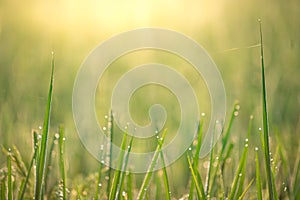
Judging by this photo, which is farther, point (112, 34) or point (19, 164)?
point (112, 34)

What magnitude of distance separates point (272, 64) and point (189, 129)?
2.02 ft

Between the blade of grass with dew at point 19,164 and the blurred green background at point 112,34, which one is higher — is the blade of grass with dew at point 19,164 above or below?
below

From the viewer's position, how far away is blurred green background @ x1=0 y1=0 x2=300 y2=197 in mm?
1674

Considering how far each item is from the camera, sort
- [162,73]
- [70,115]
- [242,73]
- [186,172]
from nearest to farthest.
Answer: [186,172], [70,115], [242,73], [162,73]

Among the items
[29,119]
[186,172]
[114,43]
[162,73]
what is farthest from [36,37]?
[186,172]

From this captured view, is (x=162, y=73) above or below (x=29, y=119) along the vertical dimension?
above

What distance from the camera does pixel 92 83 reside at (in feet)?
6.47

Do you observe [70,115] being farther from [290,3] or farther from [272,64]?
[290,3]

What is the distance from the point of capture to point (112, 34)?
2699mm

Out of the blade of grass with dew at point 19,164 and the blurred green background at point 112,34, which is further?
the blurred green background at point 112,34

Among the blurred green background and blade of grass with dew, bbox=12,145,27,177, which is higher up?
the blurred green background

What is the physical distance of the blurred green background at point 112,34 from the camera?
5.49 feet

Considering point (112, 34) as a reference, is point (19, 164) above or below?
below

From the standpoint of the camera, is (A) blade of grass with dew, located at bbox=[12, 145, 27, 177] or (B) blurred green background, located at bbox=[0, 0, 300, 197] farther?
(B) blurred green background, located at bbox=[0, 0, 300, 197]
